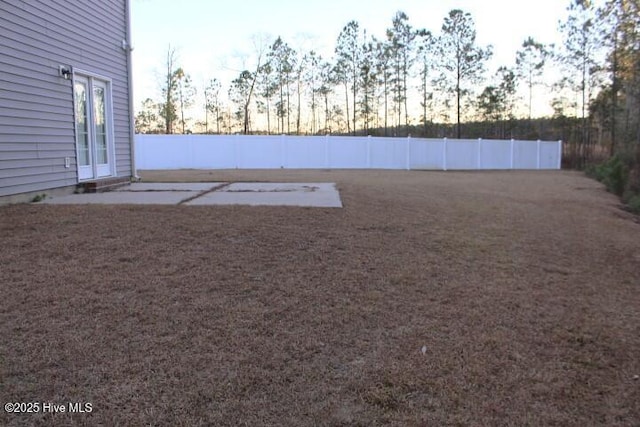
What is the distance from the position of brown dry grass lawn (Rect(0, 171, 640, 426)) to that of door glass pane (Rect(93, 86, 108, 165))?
9.27ft

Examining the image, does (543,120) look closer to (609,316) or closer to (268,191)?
(268,191)

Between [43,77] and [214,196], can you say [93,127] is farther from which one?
[214,196]

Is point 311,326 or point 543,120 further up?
point 543,120

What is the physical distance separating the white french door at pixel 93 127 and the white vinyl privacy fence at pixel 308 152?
1372 cm

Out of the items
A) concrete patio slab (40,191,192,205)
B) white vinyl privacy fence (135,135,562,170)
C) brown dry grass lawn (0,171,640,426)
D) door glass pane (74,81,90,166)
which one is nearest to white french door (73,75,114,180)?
door glass pane (74,81,90,166)

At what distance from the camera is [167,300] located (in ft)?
11.8

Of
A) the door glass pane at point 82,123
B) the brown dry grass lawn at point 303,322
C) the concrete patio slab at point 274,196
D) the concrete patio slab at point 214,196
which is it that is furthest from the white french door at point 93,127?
the brown dry grass lawn at point 303,322

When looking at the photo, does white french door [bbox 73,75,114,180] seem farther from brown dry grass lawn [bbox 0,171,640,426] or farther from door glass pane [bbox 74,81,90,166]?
brown dry grass lawn [bbox 0,171,640,426]

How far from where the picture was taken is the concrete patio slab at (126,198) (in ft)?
22.0

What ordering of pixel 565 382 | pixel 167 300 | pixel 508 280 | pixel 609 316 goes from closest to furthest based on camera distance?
pixel 565 382 < pixel 167 300 < pixel 609 316 < pixel 508 280

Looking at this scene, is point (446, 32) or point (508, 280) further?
point (446, 32)

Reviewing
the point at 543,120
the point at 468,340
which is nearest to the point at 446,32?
the point at 543,120

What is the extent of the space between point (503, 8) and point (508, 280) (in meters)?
12.1

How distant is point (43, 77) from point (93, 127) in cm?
150
